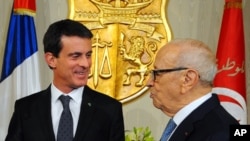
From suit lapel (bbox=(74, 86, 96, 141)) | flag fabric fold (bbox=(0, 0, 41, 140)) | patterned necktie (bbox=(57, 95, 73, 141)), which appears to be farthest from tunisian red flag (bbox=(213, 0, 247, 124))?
patterned necktie (bbox=(57, 95, 73, 141))

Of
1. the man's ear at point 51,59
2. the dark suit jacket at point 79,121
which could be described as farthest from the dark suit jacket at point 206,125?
the man's ear at point 51,59

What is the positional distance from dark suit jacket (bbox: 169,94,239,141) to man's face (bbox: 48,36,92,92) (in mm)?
675

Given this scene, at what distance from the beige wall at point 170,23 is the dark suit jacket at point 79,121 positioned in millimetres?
1619

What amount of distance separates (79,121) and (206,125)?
78cm

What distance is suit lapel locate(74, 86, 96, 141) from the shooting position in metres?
2.15

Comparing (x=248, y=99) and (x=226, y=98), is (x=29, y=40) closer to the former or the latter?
(x=226, y=98)

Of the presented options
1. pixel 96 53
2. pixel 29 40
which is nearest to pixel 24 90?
pixel 29 40

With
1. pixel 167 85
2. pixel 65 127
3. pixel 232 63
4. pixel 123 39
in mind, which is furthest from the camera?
pixel 123 39

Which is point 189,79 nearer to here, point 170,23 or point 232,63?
point 232,63

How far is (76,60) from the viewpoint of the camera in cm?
217

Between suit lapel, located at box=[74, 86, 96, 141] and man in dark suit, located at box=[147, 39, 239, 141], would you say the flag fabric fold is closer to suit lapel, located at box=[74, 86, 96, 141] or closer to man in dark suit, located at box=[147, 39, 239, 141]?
suit lapel, located at box=[74, 86, 96, 141]

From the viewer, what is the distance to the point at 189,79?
1.62 metres

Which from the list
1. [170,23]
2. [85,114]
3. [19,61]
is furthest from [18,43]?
[85,114]

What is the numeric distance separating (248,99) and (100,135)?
2.06m
